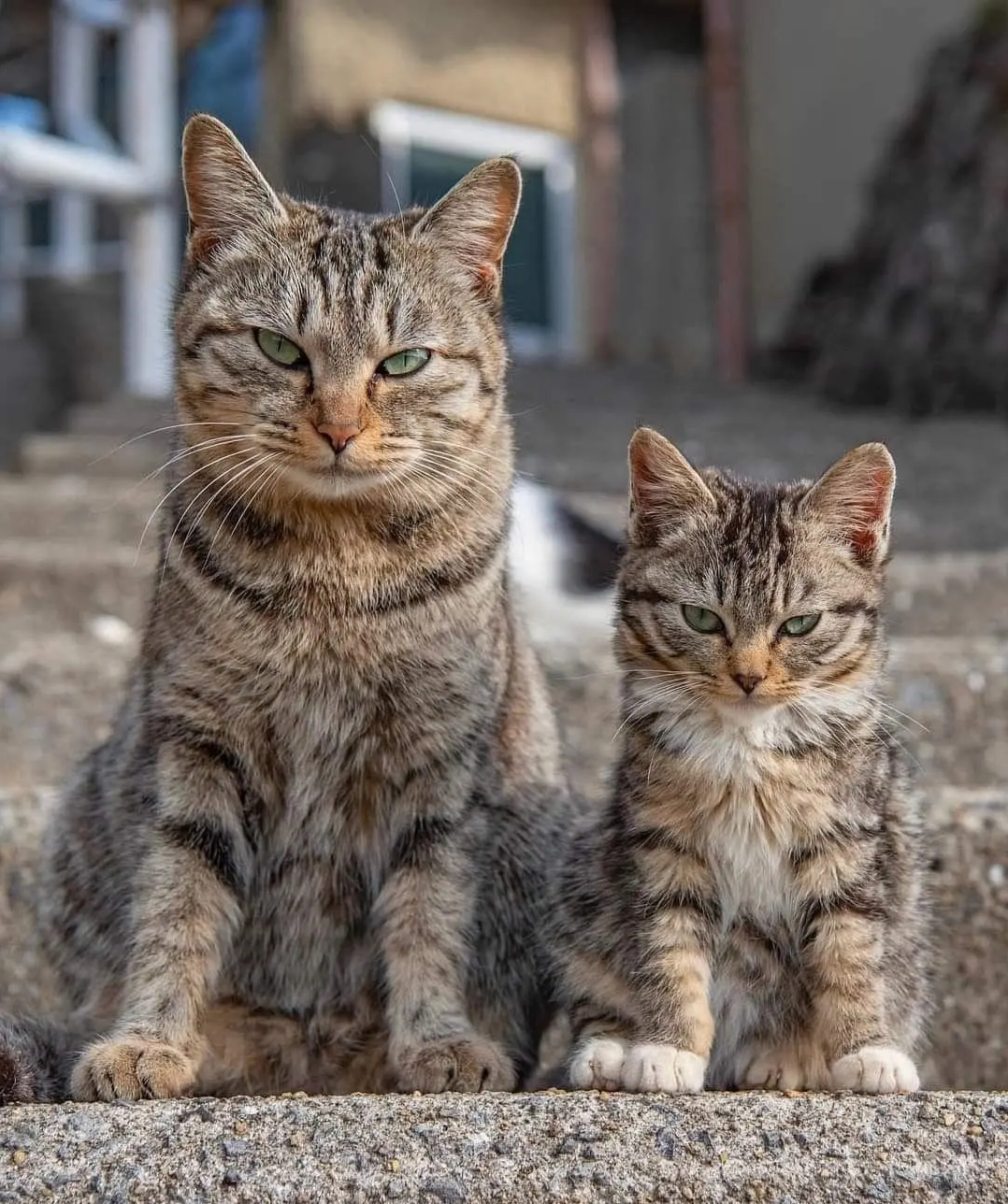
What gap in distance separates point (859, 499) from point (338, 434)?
813 millimetres

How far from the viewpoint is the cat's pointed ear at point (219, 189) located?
273 centimetres

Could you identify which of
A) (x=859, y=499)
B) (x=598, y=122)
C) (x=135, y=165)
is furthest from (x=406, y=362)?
(x=598, y=122)

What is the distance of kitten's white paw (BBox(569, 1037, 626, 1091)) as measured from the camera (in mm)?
2365

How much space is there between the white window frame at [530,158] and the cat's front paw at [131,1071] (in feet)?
27.7

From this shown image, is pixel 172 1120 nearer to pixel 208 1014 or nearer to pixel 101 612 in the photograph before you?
pixel 208 1014

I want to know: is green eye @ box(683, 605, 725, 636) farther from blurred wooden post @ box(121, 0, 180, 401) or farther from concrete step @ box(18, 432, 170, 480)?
blurred wooden post @ box(121, 0, 180, 401)

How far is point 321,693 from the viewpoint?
2576mm

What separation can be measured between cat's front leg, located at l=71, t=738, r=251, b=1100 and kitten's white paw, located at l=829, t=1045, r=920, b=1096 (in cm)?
95

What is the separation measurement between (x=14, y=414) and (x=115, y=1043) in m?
7.37

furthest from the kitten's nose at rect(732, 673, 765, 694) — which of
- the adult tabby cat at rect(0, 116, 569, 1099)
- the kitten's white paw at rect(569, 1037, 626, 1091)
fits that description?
the kitten's white paw at rect(569, 1037, 626, 1091)

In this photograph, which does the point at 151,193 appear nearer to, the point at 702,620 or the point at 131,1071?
the point at 702,620

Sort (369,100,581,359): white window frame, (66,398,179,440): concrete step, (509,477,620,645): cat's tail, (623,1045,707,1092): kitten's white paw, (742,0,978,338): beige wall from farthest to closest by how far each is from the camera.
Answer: (369,100,581,359): white window frame
(742,0,978,338): beige wall
(66,398,179,440): concrete step
(509,477,620,645): cat's tail
(623,1045,707,1092): kitten's white paw

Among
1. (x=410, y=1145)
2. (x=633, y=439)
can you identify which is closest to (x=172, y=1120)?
(x=410, y=1145)

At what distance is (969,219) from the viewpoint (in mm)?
8430
